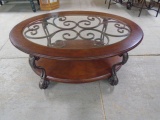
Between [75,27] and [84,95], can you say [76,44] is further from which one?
[84,95]

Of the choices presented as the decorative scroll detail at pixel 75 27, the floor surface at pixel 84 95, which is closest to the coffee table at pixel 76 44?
the decorative scroll detail at pixel 75 27

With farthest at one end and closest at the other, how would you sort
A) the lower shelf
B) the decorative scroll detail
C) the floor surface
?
the decorative scroll detail → the lower shelf → the floor surface

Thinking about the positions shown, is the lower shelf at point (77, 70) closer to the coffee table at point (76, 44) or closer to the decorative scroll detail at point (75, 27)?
the coffee table at point (76, 44)

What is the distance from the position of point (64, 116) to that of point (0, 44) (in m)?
1.54

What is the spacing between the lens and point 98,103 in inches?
51.3

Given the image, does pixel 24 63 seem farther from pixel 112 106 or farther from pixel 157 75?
pixel 157 75

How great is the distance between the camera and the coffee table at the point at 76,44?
1080 mm

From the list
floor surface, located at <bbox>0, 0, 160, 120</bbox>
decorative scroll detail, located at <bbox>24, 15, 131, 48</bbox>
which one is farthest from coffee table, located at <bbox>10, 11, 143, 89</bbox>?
floor surface, located at <bbox>0, 0, 160, 120</bbox>

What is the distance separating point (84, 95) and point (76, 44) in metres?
0.51

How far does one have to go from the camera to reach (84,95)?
1373 millimetres

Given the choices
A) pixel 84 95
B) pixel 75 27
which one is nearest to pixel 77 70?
pixel 84 95

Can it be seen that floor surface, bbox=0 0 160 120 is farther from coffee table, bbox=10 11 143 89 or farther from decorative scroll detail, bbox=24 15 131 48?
decorative scroll detail, bbox=24 15 131 48

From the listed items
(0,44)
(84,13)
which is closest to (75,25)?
(84,13)

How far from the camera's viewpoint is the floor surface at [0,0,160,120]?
1.22m
